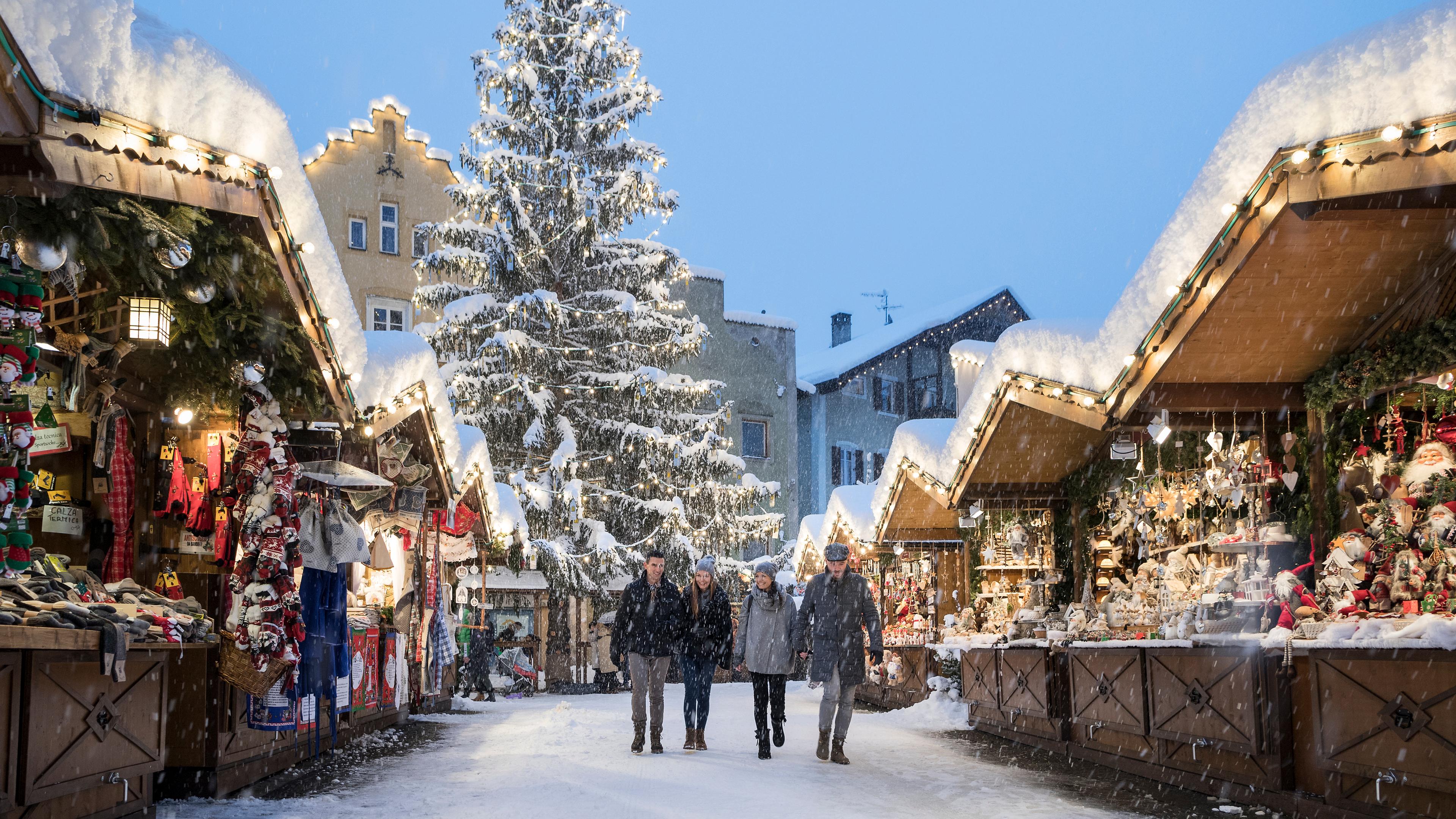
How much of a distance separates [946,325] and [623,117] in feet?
44.3

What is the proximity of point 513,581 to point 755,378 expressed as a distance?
40.4 feet

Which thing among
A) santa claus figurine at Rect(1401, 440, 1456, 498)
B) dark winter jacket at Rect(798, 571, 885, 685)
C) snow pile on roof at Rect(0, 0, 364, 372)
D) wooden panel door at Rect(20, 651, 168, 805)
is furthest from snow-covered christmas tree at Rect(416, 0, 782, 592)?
santa claus figurine at Rect(1401, 440, 1456, 498)

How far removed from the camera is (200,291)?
323 inches

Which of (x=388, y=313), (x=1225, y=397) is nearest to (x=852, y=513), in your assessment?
(x=1225, y=397)

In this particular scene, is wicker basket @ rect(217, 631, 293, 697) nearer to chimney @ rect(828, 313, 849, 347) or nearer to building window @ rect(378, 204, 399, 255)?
building window @ rect(378, 204, 399, 255)

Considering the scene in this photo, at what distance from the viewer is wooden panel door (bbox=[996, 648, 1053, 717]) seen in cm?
1286

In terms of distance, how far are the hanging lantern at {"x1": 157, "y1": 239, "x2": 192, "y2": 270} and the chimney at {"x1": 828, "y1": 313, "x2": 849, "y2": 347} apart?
42.3 metres

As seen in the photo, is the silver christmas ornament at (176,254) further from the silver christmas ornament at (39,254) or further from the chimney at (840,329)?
the chimney at (840,329)

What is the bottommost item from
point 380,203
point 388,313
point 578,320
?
point 578,320

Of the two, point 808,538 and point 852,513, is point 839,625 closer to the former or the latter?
point 852,513

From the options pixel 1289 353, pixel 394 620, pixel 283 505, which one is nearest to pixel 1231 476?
pixel 1289 353

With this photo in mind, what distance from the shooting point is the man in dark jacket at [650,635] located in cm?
1159

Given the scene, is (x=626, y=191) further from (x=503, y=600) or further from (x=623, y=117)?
(x=503, y=600)

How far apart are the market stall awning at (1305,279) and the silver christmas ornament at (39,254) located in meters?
6.97
